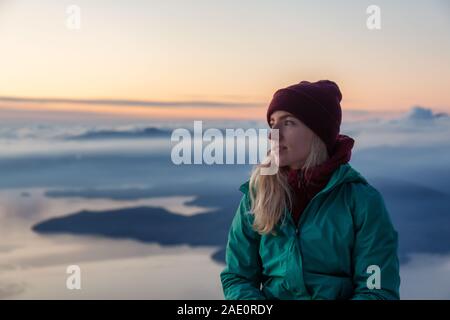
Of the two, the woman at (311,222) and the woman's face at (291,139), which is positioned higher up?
the woman's face at (291,139)

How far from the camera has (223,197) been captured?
94.0 inches

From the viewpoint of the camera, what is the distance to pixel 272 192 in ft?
5.71

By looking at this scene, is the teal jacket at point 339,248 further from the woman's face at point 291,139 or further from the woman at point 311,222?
the woman's face at point 291,139

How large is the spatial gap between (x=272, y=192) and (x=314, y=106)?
0.83 feet

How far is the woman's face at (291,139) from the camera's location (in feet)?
5.73

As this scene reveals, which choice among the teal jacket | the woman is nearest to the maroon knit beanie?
the woman

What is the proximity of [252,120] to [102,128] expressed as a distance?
562 mm

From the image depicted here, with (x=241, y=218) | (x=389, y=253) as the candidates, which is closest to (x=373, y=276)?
(x=389, y=253)

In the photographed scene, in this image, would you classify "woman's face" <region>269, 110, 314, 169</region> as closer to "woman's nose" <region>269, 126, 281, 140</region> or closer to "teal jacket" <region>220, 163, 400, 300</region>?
"woman's nose" <region>269, 126, 281, 140</region>

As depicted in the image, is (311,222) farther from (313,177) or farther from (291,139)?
(291,139)

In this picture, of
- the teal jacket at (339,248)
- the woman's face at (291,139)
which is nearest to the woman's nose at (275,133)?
the woman's face at (291,139)

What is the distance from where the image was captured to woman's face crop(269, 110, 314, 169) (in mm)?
1746

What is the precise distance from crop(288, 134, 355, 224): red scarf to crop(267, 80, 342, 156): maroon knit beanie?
0.14 feet
